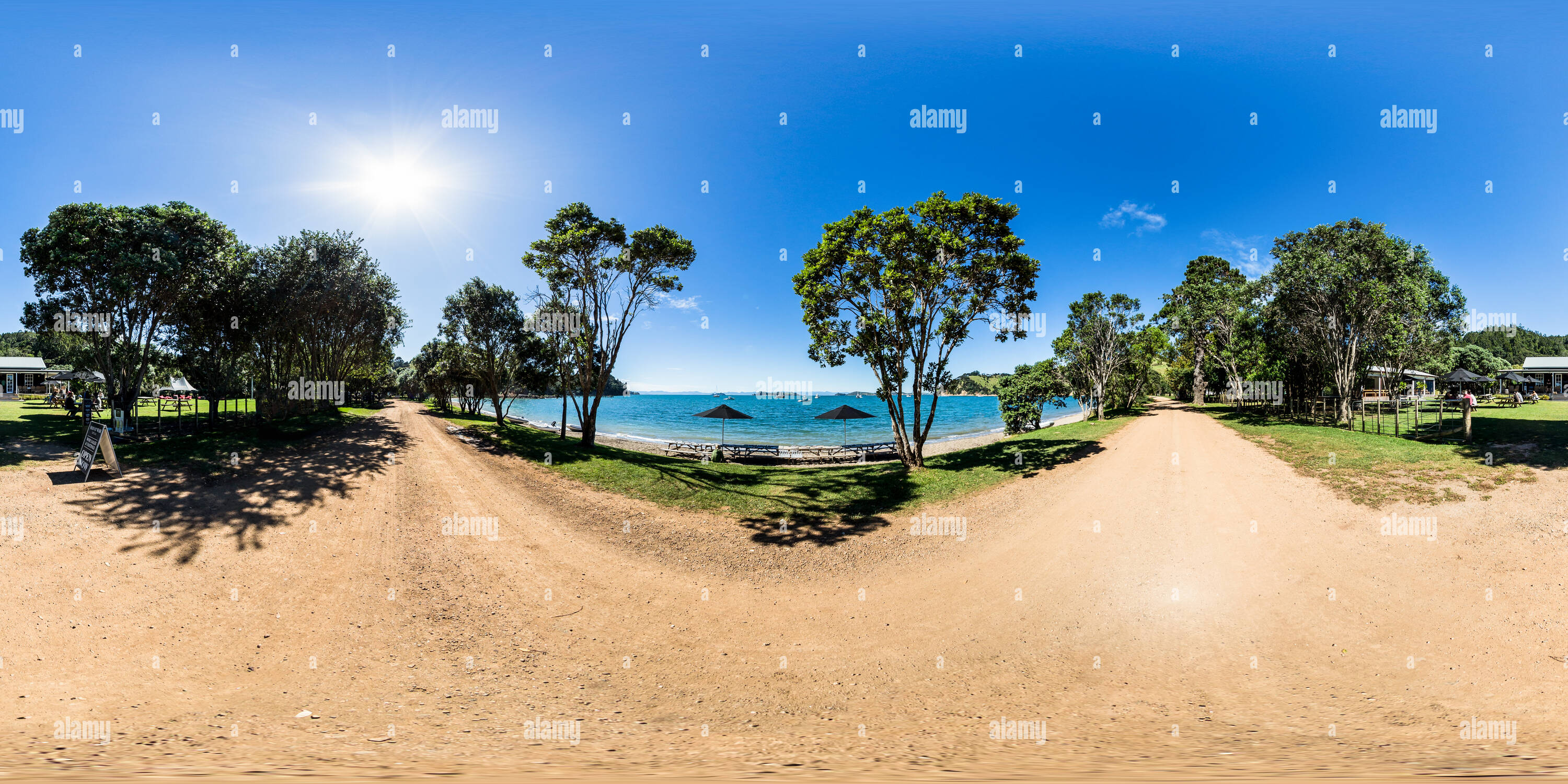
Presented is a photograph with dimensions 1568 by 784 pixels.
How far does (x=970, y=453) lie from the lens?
2030 centimetres

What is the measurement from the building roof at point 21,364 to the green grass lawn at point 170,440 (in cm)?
5395

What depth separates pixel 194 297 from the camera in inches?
792

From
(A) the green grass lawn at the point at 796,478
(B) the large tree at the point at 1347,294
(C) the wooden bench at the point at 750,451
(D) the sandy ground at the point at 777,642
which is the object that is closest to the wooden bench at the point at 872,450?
(C) the wooden bench at the point at 750,451

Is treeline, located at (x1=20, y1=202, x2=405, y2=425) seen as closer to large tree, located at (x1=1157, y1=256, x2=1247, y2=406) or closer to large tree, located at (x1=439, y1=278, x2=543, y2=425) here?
large tree, located at (x1=439, y1=278, x2=543, y2=425)

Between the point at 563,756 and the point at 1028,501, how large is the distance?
37.8 ft

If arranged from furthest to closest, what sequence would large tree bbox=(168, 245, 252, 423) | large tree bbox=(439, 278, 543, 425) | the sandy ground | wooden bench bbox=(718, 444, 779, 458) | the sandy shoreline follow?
1. large tree bbox=(439, 278, 543, 425)
2. wooden bench bbox=(718, 444, 779, 458)
3. the sandy shoreline
4. large tree bbox=(168, 245, 252, 423)
5. the sandy ground

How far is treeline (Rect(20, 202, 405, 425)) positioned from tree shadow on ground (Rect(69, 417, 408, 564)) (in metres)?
8.31

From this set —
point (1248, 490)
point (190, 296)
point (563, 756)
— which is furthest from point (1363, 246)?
point (190, 296)

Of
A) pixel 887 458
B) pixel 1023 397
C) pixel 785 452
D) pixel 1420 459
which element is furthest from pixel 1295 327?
pixel 785 452

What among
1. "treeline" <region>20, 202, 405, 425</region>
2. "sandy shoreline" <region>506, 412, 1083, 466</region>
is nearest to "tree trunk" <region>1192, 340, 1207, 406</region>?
"sandy shoreline" <region>506, 412, 1083, 466</region>

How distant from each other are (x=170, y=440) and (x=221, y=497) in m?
10.3

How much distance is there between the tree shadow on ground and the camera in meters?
8.84

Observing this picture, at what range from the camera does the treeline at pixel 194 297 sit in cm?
1611

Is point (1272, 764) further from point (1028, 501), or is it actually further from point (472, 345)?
point (472, 345)
